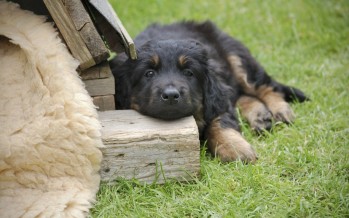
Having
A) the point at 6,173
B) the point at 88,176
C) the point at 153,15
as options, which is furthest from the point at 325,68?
the point at 6,173

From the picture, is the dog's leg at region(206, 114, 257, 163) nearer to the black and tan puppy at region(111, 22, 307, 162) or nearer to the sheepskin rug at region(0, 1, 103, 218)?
the black and tan puppy at region(111, 22, 307, 162)

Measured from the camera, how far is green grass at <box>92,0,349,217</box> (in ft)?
9.65

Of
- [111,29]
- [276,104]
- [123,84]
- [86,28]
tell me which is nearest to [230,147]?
[123,84]

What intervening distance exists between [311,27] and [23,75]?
4.36 metres

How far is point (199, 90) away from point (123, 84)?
1.95 ft

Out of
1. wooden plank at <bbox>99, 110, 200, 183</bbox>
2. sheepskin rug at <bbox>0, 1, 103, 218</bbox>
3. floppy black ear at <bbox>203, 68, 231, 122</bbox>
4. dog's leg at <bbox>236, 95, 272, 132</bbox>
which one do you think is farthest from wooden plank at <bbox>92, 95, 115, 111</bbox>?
dog's leg at <bbox>236, 95, 272, 132</bbox>

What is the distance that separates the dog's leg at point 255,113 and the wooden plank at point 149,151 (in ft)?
3.59

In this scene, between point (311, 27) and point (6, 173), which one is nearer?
point (6, 173)

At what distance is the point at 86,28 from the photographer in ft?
10.5

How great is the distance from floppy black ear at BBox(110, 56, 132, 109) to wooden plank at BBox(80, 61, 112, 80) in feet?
0.91

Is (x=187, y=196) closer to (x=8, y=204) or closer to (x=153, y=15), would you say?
(x=8, y=204)

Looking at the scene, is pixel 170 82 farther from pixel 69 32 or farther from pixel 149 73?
pixel 69 32

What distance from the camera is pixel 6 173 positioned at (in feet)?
9.36

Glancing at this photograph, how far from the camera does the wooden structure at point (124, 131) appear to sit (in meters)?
3.11
